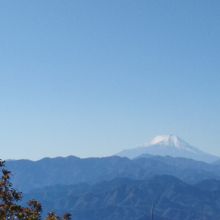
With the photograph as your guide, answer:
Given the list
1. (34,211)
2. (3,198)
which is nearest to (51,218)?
(34,211)

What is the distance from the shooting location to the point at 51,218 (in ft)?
99.1

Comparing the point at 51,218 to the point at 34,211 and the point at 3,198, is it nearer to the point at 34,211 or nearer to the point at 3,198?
the point at 34,211

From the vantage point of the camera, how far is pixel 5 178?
1150 inches

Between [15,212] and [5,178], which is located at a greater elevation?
[5,178]

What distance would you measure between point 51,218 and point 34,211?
1012mm

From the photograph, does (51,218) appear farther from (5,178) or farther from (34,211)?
(5,178)

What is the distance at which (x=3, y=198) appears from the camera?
96.5 ft

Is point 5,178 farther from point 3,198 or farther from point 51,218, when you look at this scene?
point 51,218

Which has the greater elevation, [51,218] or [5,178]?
[5,178]

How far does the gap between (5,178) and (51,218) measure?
345 centimetres

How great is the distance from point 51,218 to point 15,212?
2.45 meters

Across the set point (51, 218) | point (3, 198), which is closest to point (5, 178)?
point (3, 198)

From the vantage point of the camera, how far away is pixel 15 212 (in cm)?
2856
